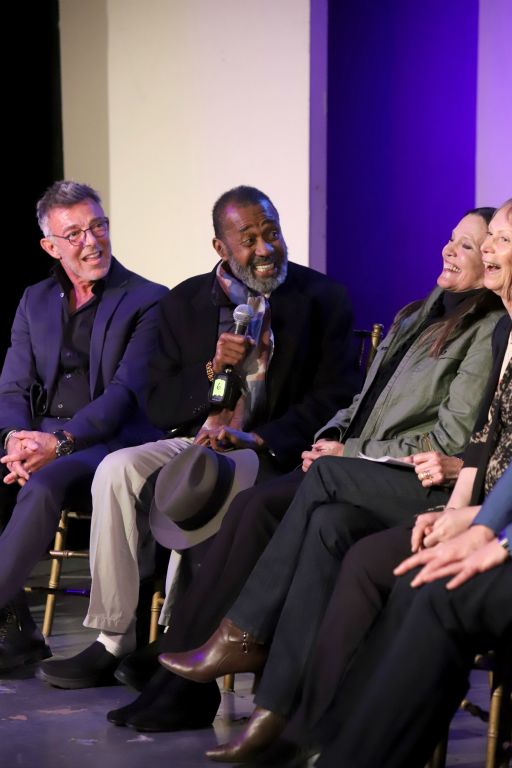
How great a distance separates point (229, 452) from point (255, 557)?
2.20ft

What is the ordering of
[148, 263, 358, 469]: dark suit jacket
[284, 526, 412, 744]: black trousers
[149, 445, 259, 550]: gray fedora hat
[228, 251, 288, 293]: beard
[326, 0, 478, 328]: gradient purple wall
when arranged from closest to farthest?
[284, 526, 412, 744]: black trousers < [149, 445, 259, 550]: gray fedora hat < [148, 263, 358, 469]: dark suit jacket < [228, 251, 288, 293]: beard < [326, 0, 478, 328]: gradient purple wall

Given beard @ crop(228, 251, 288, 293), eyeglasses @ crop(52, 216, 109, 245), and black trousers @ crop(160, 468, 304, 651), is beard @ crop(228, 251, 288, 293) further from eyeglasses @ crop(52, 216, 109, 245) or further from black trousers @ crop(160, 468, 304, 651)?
black trousers @ crop(160, 468, 304, 651)

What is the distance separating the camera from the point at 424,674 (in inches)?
96.5

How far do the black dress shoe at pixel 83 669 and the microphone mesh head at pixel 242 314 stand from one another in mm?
1072

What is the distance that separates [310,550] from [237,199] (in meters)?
1.62

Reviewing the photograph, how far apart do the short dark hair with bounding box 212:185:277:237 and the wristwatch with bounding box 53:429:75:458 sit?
2.79 feet

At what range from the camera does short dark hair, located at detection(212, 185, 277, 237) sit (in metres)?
4.28

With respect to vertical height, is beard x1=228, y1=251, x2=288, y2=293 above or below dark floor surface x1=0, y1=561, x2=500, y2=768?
above

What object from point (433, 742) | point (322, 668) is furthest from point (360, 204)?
point (433, 742)

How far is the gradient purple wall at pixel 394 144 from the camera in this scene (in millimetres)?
4949

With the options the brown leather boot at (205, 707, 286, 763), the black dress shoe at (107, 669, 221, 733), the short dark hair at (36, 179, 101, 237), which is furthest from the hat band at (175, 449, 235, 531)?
the short dark hair at (36, 179, 101, 237)

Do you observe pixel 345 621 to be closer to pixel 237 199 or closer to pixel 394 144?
pixel 237 199

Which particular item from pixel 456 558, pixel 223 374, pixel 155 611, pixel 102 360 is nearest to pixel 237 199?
pixel 223 374

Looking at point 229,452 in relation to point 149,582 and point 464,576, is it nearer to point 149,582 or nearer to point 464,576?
point 149,582
